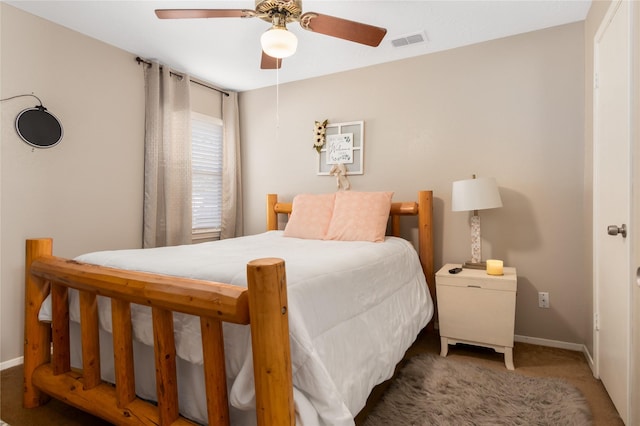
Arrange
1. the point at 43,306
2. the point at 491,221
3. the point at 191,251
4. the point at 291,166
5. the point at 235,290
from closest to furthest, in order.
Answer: the point at 235,290 < the point at 43,306 < the point at 191,251 < the point at 491,221 < the point at 291,166

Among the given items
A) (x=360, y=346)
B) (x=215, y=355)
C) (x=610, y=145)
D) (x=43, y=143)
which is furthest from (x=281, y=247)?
(x=610, y=145)

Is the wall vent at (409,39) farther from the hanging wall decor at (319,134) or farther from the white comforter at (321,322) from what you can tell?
the white comforter at (321,322)

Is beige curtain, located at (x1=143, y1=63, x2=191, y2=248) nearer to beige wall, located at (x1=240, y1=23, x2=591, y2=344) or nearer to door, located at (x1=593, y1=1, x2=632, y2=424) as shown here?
beige wall, located at (x1=240, y1=23, x2=591, y2=344)

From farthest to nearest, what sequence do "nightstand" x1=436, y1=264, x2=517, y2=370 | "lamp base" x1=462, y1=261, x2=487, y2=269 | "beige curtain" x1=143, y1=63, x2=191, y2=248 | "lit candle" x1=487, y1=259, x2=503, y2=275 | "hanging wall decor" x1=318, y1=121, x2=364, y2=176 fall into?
"hanging wall decor" x1=318, y1=121, x2=364, y2=176 < "beige curtain" x1=143, y1=63, x2=191, y2=248 < "lamp base" x1=462, y1=261, x2=487, y2=269 < "lit candle" x1=487, y1=259, x2=503, y2=275 < "nightstand" x1=436, y1=264, x2=517, y2=370

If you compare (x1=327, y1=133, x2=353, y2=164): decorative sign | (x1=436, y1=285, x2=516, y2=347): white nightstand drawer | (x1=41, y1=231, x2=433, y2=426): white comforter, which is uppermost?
(x1=327, y1=133, x2=353, y2=164): decorative sign

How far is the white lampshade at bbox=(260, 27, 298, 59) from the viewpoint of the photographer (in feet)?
5.61

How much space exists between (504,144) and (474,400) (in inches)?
72.3

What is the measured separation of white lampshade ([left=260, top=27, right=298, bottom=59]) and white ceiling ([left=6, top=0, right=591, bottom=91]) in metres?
0.67

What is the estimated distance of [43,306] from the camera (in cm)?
175

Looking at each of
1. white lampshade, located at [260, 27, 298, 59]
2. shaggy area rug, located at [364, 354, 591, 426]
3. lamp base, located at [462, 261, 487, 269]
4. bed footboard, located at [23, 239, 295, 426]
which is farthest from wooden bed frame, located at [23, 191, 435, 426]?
lamp base, located at [462, 261, 487, 269]

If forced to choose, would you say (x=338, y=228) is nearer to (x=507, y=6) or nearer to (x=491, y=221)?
(x=491, y=221)

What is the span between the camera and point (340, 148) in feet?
11.0

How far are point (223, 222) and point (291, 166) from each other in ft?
3.16

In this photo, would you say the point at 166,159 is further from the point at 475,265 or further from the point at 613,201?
the point at 613,201
